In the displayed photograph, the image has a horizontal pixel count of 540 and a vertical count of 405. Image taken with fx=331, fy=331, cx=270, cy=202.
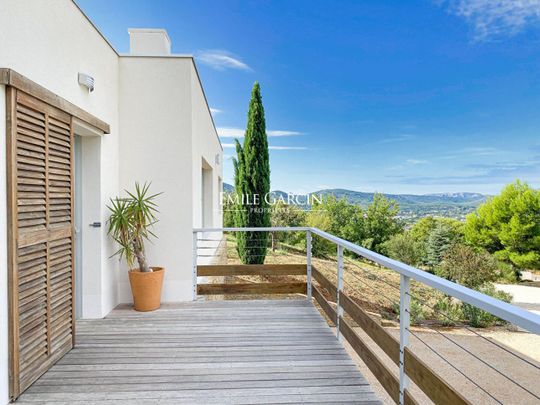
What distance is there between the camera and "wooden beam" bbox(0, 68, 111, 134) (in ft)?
6.94

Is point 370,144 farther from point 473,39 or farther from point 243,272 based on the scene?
point 243,272

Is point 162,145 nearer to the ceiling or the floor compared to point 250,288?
nearer to the ceiling

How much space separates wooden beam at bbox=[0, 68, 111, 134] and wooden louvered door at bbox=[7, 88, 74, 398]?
45mm

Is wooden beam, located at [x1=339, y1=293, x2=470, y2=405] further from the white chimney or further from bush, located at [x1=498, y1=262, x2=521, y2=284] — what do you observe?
bush, located at [x1=498, y1=262, x2=521, y2=284]

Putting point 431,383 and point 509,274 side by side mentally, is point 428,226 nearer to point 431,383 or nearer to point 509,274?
point 509,274

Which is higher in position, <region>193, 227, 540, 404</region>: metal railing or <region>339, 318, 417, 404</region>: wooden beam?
<region>193, 227, 540, 404</region>: metal railing

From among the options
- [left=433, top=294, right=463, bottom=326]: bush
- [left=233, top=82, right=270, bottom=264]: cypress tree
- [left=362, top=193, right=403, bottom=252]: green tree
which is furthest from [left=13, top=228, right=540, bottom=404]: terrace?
[left=362, top=193, right=403, bottom=252]: green tree

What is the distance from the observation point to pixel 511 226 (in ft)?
81.3

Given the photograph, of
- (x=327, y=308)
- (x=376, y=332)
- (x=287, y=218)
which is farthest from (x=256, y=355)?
(x=287, y=218)

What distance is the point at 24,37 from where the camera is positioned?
236 cm

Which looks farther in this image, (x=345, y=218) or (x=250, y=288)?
(x=345, y=218)

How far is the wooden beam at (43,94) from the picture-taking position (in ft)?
6.94

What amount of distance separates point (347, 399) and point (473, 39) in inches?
1083

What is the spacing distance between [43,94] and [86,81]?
78 centimetres
